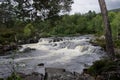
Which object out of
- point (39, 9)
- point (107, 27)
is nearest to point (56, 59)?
point (107, 27)

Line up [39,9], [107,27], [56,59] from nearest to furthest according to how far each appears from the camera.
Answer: [39,9] < [107,27] < [56,59]

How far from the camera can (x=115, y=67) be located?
9.42 metres

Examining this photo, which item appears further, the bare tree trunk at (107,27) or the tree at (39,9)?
the bare tree trunk at (107,27)

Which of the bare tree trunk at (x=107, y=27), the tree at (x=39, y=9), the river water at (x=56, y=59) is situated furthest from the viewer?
the river water at (x=56, y=59)

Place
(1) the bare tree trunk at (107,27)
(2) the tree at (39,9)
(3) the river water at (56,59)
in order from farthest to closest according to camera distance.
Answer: (3) the river water at (56,59)
(1) the bare tree trunk at (107,27)
(2) the tree at (39,9)

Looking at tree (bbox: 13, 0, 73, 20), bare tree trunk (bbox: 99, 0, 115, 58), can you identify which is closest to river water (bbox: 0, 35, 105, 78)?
tree (bbox: 13, 0, 73, 20)

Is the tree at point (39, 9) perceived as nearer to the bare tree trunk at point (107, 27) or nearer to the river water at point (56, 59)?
the river water at point (56, 59)

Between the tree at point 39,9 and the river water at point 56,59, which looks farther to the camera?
the river water at point 56,59

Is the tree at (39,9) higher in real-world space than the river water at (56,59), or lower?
higher

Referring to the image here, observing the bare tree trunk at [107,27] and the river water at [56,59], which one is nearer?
the bare tree trunk at [107,27]

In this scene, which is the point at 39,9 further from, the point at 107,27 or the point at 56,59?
the point at 56,59

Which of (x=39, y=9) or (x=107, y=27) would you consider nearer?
(x=39, y=9)

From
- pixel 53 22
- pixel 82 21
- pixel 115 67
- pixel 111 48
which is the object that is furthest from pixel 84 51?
pixel 82 21

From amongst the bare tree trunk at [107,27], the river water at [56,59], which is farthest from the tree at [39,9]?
the bare tree trunk at [107,27]
